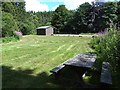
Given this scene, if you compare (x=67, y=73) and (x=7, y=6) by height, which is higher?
(x=7, y=6)

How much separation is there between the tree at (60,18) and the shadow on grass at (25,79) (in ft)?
121

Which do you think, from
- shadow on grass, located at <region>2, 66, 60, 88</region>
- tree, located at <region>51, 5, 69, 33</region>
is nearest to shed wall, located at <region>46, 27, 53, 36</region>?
tree, located at <region>51, 5, 69, 33</region>

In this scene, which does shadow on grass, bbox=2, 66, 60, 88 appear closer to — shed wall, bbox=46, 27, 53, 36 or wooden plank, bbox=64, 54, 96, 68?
wooden plank, bbox=64, 54, 96, 68

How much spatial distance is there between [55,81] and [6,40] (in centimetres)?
1290

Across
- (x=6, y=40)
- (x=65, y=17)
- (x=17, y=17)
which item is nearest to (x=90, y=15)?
(x=65, y=17)

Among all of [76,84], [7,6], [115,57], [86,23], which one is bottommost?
[76,84]

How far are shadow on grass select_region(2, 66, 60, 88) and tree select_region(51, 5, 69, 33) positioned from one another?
1448 inches

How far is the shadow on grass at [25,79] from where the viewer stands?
496 centimetres

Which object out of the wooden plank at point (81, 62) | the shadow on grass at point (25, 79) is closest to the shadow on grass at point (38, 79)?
the shadow on grass at point (25, 79)

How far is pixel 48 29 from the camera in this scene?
3688cm

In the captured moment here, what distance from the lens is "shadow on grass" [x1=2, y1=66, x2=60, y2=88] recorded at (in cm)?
496

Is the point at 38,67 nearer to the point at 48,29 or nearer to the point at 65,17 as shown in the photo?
the point at 48,29

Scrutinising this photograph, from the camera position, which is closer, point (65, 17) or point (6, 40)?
point (6, 40)

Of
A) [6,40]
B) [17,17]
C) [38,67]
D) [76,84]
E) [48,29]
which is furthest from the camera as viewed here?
[17,17]
